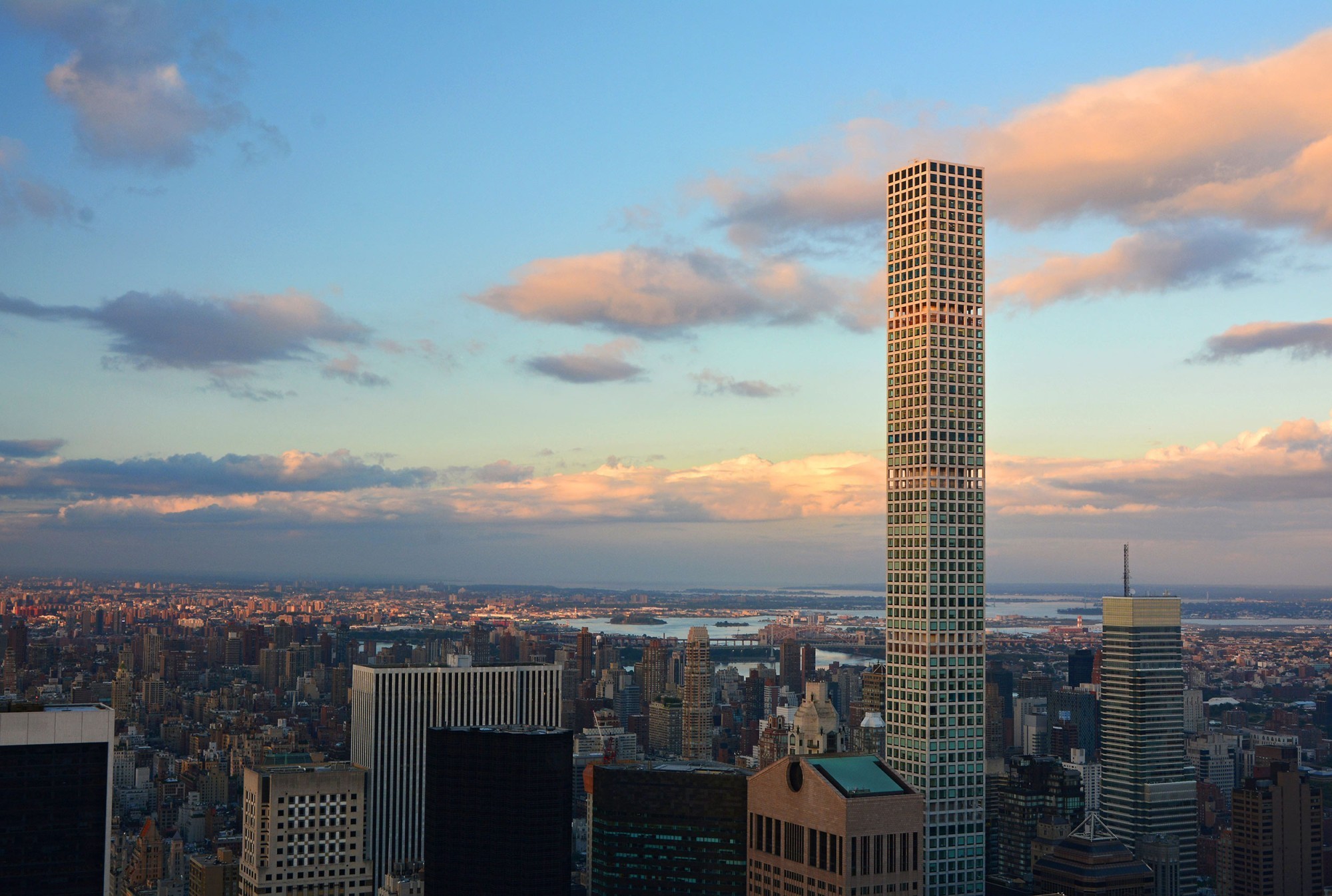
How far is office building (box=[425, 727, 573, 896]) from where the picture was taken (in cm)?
12775

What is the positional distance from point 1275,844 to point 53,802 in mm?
172586

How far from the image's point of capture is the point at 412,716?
187 metres

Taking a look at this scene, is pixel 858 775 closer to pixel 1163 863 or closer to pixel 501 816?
pixel 501 816

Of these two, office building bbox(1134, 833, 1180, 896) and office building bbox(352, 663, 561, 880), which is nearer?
office building bbox(352, 663, 561, 880)

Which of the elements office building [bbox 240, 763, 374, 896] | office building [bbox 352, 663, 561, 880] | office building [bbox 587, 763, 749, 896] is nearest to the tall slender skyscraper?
office building [bbox 587, 763, 749, 896]

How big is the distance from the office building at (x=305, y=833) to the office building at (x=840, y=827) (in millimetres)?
41254

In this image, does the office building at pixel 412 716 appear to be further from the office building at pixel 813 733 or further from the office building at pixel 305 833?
the office building at pixel 813 733

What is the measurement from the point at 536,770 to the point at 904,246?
58.9 metres

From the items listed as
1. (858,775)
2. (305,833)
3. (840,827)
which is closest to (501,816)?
(305,833)

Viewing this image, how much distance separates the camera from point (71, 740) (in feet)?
278

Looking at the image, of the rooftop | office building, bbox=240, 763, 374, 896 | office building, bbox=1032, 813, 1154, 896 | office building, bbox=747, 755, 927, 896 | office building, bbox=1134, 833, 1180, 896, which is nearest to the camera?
office building, bbox=747, 755, 927, 896

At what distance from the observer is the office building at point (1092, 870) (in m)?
164

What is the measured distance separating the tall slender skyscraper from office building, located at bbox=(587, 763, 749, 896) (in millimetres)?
19660

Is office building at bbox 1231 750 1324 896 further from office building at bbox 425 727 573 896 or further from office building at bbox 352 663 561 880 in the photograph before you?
office building at bbox 425 727 573 896
